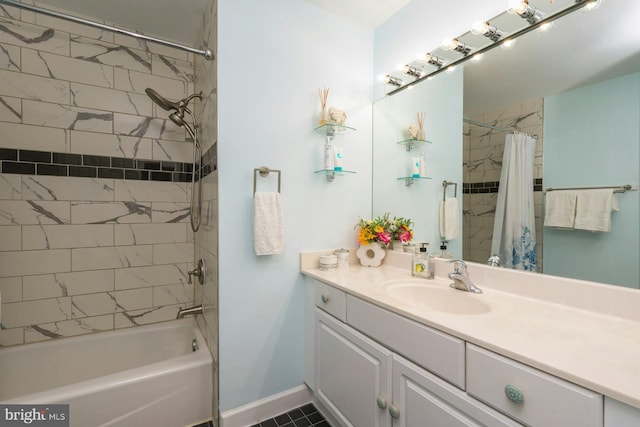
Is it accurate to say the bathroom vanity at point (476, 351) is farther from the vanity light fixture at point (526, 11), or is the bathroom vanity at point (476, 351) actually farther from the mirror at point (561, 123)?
the vanity light fixture at point (526, 11)

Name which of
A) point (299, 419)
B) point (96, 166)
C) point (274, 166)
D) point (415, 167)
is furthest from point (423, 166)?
point (96, 166)

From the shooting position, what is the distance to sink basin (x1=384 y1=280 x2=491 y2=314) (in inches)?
49.3

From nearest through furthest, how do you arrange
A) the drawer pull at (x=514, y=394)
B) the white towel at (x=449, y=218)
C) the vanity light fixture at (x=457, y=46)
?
the drawer pull at (x=514, y=394) → the vanity light fixture at (x=457, y=46) → the white towel at (x=449, y=218)

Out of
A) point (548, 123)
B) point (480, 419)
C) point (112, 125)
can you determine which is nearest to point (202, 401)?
point (480, 419)

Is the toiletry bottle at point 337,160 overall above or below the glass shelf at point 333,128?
below

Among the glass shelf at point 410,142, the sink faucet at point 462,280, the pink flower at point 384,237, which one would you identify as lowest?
the sink faucet at point 462,280

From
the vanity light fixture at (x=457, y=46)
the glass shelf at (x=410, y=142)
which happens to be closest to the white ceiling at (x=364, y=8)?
the vanity light fixture at (x=457, y=46)

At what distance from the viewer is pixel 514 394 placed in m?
0.73

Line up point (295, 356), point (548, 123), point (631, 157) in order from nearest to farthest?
point (631, 157) → point (548, 123) → point (295, 356)

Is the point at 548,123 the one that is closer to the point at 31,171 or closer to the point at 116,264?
the point at 116,264

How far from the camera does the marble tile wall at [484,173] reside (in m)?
1.26

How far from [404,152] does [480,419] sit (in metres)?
1.46

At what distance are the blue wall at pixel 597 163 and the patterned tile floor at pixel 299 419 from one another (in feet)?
4.60

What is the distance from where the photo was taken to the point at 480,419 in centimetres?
82
